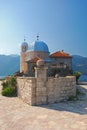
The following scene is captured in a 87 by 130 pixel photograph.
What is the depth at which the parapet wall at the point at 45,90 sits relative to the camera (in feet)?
42.5

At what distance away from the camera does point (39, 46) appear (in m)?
29.0

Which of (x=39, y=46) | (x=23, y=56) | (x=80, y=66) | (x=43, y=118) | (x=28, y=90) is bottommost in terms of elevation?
(x=43, y=118)

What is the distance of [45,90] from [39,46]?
645 inches

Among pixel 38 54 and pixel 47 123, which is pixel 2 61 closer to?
pixel 38 54

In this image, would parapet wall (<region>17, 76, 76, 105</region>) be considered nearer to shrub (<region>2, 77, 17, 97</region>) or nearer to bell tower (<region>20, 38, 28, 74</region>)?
shrub (<region>2, 77, 17, 97</region>)

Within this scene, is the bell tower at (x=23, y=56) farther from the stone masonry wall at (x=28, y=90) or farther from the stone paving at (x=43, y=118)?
the stone paving at (x=43, y=118)

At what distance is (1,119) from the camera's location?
9.51m

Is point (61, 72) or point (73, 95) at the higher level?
point (61, 72)

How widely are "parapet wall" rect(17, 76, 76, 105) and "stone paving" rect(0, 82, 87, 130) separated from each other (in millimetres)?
995

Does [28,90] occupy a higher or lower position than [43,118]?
higher

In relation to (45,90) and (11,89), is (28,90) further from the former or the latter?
(11,89)

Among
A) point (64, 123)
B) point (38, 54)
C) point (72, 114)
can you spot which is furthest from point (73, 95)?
point (38, 54)

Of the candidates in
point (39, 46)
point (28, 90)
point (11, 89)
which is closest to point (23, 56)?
point (39, 46)

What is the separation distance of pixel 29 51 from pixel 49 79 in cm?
1640
